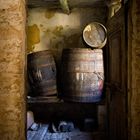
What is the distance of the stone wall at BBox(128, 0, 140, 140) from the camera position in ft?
6.11

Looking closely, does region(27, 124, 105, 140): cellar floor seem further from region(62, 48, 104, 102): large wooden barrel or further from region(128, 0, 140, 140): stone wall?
region(128, 0, 140, 140): stone wall

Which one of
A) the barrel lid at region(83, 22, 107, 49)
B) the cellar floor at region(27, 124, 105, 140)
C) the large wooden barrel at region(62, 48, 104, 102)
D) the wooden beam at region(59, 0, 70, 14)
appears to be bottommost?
the cellar floor at region(27, 124, 105, 140)

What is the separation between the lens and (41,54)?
395cm

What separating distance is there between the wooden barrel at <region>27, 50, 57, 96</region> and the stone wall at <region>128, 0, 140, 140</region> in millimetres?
2179

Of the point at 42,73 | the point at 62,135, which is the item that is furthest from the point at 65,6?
the point at 62,135

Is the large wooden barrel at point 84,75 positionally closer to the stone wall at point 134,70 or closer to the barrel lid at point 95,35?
the barrel lid at point 95,35

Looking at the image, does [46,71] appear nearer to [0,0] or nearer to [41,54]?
[41,54]

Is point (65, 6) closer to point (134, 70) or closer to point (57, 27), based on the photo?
point (57, 27)

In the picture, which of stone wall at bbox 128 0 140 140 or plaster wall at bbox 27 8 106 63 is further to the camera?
plaster wall at bbox 27 8 106 63

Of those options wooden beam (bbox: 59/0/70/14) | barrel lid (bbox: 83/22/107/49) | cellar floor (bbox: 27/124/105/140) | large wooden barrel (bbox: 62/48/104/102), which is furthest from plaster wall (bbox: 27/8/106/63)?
cellar floor (bbox: 27/124/105/140)

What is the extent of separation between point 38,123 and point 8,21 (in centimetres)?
295

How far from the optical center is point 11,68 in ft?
4.68

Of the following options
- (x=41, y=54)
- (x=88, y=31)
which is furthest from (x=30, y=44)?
(x=88, y=31)

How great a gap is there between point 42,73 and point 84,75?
0.68 metres
